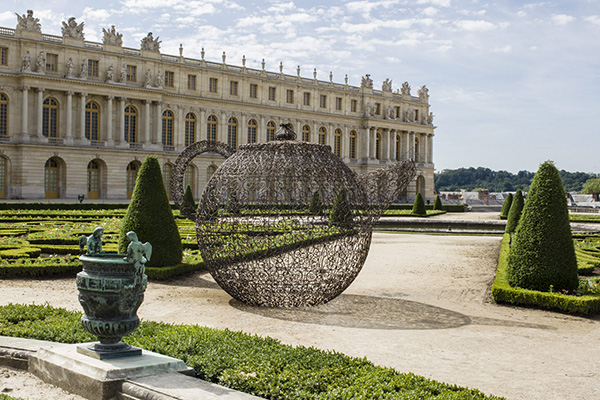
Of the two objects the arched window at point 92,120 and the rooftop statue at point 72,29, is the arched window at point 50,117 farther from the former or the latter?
the rooftop statue at point 72,29

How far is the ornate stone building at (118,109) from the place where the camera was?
137ft

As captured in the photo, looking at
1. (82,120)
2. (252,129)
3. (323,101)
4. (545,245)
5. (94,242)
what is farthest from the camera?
(323,101)

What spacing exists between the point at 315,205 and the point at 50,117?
39130mm

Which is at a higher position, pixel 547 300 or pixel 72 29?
pixel 72 29

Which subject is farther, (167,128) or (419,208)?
(167,128)

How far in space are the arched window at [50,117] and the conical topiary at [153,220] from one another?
3474 cm

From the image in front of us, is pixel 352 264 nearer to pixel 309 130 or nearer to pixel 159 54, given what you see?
pixel 159 54

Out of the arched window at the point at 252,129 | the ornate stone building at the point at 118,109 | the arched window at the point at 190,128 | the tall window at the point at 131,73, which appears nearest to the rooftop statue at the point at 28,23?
the ornate stone building at the point at 118,109

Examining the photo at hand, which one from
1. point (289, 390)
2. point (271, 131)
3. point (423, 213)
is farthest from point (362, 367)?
point (271, 131)

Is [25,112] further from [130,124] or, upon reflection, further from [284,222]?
[284,222]

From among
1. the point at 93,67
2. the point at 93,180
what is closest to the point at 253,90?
the point at 93,67

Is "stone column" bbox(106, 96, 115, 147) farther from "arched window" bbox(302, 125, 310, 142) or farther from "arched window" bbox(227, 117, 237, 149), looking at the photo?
"arched window" bbox(302, 125, 310, 142)

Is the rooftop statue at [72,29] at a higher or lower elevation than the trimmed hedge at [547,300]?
higher

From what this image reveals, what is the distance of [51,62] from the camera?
4284cm
